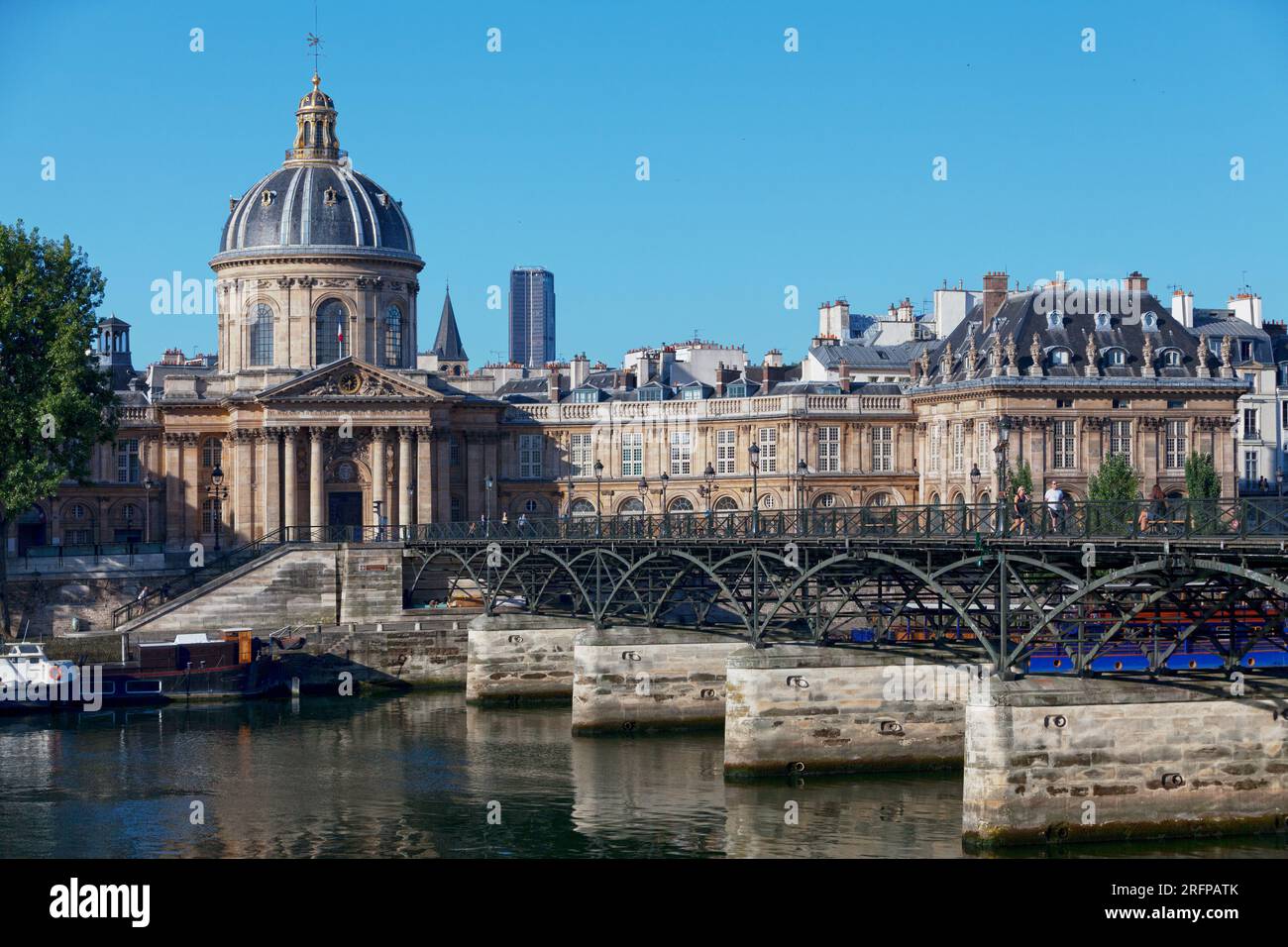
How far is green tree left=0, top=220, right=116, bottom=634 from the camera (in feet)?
266

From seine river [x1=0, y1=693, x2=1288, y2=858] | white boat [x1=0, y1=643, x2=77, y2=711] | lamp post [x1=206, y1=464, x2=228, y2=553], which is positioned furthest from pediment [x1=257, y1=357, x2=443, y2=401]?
seine river [x1=0, y1=693, x2=1288, y2=858]

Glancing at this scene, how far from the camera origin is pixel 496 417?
360ft

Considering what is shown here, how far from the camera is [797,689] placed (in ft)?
180

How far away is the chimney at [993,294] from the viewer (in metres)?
104

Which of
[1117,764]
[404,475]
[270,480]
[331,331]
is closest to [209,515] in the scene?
[270,480]

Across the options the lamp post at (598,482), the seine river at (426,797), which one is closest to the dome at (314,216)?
the lamp post at (598,482)

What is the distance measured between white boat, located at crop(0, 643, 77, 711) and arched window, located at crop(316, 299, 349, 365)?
38820 mm

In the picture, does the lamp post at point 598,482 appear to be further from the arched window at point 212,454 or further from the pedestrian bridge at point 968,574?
the arched window at point 212,454

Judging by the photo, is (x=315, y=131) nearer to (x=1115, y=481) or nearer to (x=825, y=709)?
(x=1115, y=481)

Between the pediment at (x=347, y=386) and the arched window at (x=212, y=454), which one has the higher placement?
the pediment at (x=347, y=386)

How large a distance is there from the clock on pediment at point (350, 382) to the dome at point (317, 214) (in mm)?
8672

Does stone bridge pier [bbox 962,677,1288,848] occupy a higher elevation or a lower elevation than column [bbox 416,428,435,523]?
lower

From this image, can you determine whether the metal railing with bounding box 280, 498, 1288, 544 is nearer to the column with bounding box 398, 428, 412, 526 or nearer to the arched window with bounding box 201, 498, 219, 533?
the column with bounding box 398, 428, 412, 526

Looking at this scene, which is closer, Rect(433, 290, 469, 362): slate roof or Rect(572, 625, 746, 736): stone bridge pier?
Rect(572, 625, 746, 736): stone bridge pier
